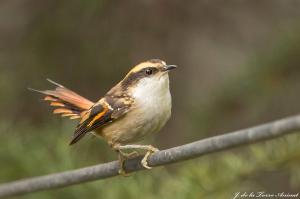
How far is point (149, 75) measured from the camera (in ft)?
12.5

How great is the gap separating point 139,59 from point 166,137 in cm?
72

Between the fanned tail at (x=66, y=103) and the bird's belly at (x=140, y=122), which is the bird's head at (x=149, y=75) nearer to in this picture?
the bird's belly at (x=140, y=122)

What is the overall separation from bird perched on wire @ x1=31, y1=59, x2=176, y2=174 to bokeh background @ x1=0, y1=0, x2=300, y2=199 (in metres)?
0.32

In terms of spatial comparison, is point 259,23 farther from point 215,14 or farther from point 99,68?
point 99,68

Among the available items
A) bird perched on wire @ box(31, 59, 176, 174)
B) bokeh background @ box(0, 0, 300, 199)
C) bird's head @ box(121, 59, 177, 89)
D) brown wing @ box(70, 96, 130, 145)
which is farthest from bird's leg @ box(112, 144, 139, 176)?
bird's head @ box(121, 59, 177, 89)

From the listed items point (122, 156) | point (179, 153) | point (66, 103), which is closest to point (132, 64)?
point (66, 103)

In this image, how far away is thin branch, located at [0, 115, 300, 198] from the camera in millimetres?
1880

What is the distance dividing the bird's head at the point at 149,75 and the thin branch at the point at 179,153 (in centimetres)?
52

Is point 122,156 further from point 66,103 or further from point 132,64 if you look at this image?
point 132,64

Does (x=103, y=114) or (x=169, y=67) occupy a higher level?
(x=169, y=67)

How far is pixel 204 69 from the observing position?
6410 millimetres

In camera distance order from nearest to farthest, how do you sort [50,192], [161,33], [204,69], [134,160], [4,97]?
[134,160] < [50,192] < [4,97] < [161,33] < [204,69]

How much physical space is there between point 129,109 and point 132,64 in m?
1.49

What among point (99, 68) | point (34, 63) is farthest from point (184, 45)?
point (34, 63)
